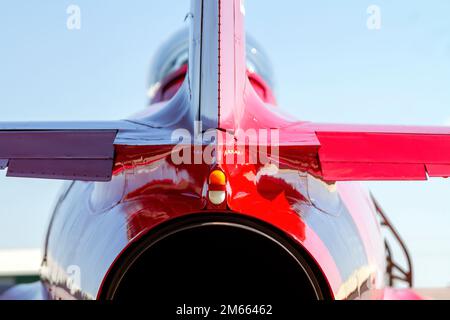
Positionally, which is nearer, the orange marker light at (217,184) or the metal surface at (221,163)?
the orange marker light at (217,184)

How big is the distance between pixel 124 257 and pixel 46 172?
560 millimetres

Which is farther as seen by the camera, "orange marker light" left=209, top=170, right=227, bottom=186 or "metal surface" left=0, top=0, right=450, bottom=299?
"metal surface" left=0, top=0, right=450, bottom=299

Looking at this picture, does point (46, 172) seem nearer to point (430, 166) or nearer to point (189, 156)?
point (189, 156)

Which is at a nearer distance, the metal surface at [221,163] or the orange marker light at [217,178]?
the orange marker light at [217,178]

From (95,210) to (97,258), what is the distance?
1.29 feet

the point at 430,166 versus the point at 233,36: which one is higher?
the point at 233,36

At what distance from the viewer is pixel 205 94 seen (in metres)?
2.80

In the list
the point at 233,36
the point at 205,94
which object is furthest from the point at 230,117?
the point at 233,36

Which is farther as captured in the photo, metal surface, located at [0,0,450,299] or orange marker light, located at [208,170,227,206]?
metal surface, located at [0,0,450,299]
